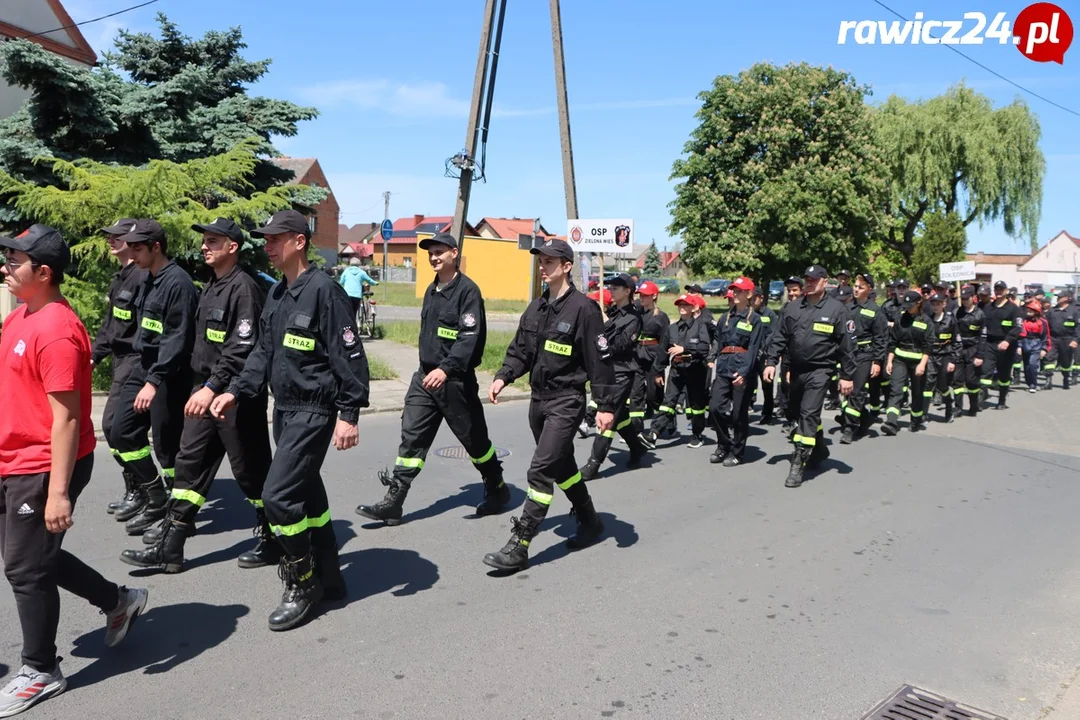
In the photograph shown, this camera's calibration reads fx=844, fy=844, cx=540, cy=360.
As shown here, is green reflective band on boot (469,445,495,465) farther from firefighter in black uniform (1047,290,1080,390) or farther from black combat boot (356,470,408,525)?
firefighter in black uniform (1047,290,1080,390)

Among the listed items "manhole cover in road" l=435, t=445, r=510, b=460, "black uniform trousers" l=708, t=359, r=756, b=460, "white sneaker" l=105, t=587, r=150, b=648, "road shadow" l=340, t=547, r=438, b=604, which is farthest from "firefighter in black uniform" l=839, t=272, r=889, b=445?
"white sneaker" l=105, t=587, r=150, b=648

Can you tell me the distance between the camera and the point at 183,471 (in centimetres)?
504

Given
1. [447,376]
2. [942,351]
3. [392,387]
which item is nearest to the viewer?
[447,376]

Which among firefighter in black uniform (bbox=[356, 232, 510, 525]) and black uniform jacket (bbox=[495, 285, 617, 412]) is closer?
black uniform jacket (bbox=[495, 285, 617, 412])

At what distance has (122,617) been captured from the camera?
394 cm

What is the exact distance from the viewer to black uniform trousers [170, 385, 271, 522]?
5008 mm

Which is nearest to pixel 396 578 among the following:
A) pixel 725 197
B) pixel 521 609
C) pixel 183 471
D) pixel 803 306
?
pixel 521 609

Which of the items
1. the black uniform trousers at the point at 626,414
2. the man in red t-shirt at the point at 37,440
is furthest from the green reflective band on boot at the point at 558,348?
the man in red t-shirt at the point at 37,440

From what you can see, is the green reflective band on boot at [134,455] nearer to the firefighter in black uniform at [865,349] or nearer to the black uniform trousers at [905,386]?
the firefighter in black uniform at [865,349]

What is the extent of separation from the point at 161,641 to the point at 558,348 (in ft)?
9.21

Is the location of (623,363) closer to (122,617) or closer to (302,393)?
(302,393)

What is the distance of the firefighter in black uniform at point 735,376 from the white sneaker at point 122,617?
602 cm

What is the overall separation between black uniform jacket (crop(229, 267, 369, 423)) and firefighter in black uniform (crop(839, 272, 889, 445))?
7.55 metres

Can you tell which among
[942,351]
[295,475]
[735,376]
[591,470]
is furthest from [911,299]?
[295,475]
